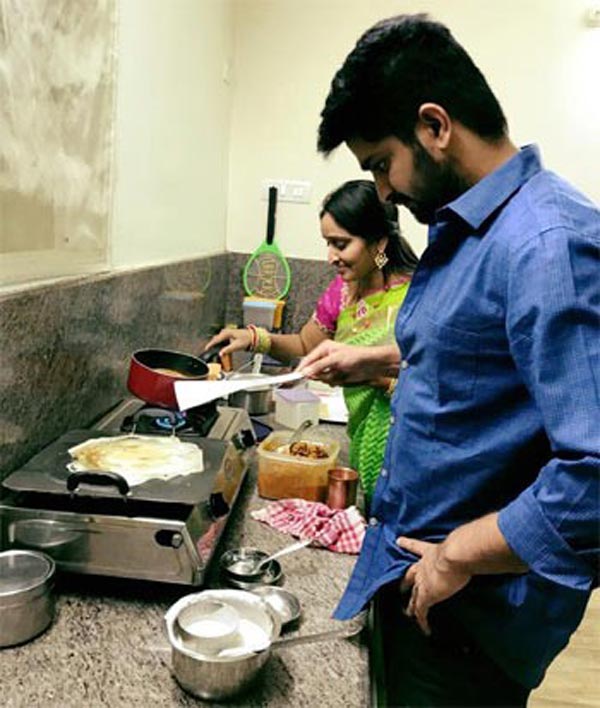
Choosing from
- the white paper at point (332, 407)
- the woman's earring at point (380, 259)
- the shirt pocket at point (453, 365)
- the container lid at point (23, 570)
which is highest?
the woman's earring at point (380, 259)

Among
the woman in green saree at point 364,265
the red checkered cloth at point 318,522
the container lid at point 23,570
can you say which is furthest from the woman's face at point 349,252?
the container lid at point 23,570

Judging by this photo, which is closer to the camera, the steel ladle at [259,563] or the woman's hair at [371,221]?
the steel ladle at [259,563]

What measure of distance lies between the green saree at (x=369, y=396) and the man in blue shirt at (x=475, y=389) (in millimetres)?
379

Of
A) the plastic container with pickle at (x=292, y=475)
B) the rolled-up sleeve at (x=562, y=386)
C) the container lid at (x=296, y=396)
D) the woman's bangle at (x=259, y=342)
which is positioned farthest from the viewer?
the woman's bangle at (x=259, y=342)

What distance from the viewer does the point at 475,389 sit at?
2.78ft

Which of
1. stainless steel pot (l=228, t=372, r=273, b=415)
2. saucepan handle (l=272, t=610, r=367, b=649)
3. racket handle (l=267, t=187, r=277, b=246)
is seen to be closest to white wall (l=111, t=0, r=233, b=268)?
racket handle (l=267, t=187, r=277, b=246)

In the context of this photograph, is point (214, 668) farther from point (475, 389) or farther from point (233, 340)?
point (233, 340)

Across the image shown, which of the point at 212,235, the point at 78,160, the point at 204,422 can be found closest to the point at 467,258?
the point at 204,422

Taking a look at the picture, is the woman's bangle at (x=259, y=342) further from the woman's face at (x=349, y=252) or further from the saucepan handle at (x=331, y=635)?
the saucepan handle at (x=331, y=635)

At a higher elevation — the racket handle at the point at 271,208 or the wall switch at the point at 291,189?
the wall switch at the point at 291,189

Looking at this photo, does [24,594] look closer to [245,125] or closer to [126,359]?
[126,359]

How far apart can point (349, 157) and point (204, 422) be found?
1884mm

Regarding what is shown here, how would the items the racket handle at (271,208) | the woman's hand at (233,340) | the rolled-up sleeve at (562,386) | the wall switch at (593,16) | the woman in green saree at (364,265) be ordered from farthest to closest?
1. the racket handle at (271,208)
2. the wall switch at (593,16)
3. the woman's hand at (233,340)
4. the woman in green saree at (364,265)
5. the rolled-up sleeve at (562,386)

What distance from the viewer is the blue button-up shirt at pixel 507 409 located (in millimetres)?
700
